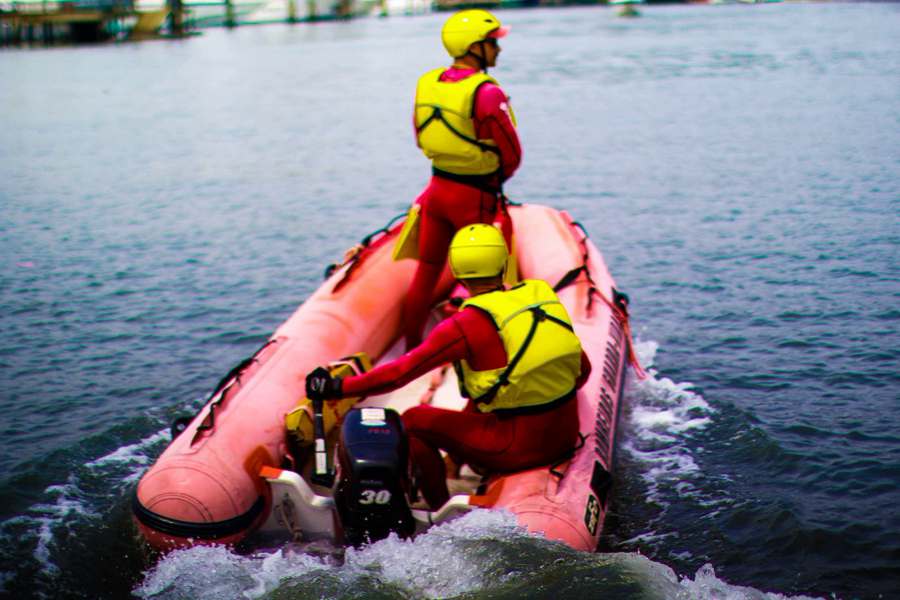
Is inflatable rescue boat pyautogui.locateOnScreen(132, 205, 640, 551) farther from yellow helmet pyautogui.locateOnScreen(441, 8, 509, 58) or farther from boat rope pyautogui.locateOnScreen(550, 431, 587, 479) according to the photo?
yellow helmet pyautogui.locateOnScreen(441, 8, 509, 58)

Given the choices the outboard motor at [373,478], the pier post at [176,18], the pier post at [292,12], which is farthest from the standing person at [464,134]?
the pier post at [292,12]

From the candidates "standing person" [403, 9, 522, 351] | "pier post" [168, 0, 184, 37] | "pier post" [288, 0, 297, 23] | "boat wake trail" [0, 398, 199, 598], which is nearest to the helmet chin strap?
"standing person" [403, 9, 522, 351]

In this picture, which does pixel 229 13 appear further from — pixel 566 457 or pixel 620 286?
pixel 566 457

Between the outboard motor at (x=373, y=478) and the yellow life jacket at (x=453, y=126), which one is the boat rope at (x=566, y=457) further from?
the yellow life jacket at (x=453, y=126)

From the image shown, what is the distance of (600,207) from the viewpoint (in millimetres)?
11539

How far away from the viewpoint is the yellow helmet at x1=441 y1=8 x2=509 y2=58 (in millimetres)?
5238

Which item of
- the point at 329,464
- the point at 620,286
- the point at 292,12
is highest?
the point at 292,12

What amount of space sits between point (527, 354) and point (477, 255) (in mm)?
437

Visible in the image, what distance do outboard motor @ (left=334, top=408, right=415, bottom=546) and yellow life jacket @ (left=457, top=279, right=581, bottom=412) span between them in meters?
0.37

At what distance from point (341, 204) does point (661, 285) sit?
16.2ft

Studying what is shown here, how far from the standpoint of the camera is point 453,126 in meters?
5.29

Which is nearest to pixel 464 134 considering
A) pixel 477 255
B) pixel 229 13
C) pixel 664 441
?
pixel 477 255

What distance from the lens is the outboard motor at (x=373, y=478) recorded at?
387 centimetres

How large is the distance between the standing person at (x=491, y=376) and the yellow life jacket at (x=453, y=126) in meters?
1.25
